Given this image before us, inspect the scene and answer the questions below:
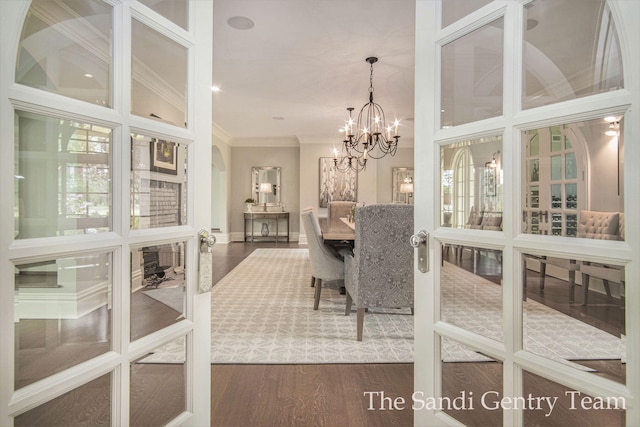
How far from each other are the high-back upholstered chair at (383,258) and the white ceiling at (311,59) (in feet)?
6.15

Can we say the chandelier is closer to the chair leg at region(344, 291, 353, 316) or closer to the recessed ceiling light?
the recessed ceiling light

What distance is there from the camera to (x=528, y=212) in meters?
0.87

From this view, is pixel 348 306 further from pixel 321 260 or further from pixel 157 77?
pixel 157 77

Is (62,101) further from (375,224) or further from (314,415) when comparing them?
(375,224)

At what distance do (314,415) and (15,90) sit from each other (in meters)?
1.58

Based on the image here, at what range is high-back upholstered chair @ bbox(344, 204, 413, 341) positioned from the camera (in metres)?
2.30

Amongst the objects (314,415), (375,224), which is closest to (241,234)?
(375,224)

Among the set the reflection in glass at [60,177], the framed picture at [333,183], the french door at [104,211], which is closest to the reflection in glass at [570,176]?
the french door at [104,211]

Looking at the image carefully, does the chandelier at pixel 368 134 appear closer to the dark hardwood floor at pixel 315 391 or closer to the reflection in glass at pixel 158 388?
the dark hardwood floor at pixel 315 391

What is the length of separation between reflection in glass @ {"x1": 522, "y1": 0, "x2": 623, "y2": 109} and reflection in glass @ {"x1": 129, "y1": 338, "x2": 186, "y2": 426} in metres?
1.27

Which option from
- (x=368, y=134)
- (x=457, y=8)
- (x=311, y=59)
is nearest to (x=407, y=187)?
(x=368, y=134)

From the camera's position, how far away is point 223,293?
3.65m

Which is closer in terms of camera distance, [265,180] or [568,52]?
[568,52]

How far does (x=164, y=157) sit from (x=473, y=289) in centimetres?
106
